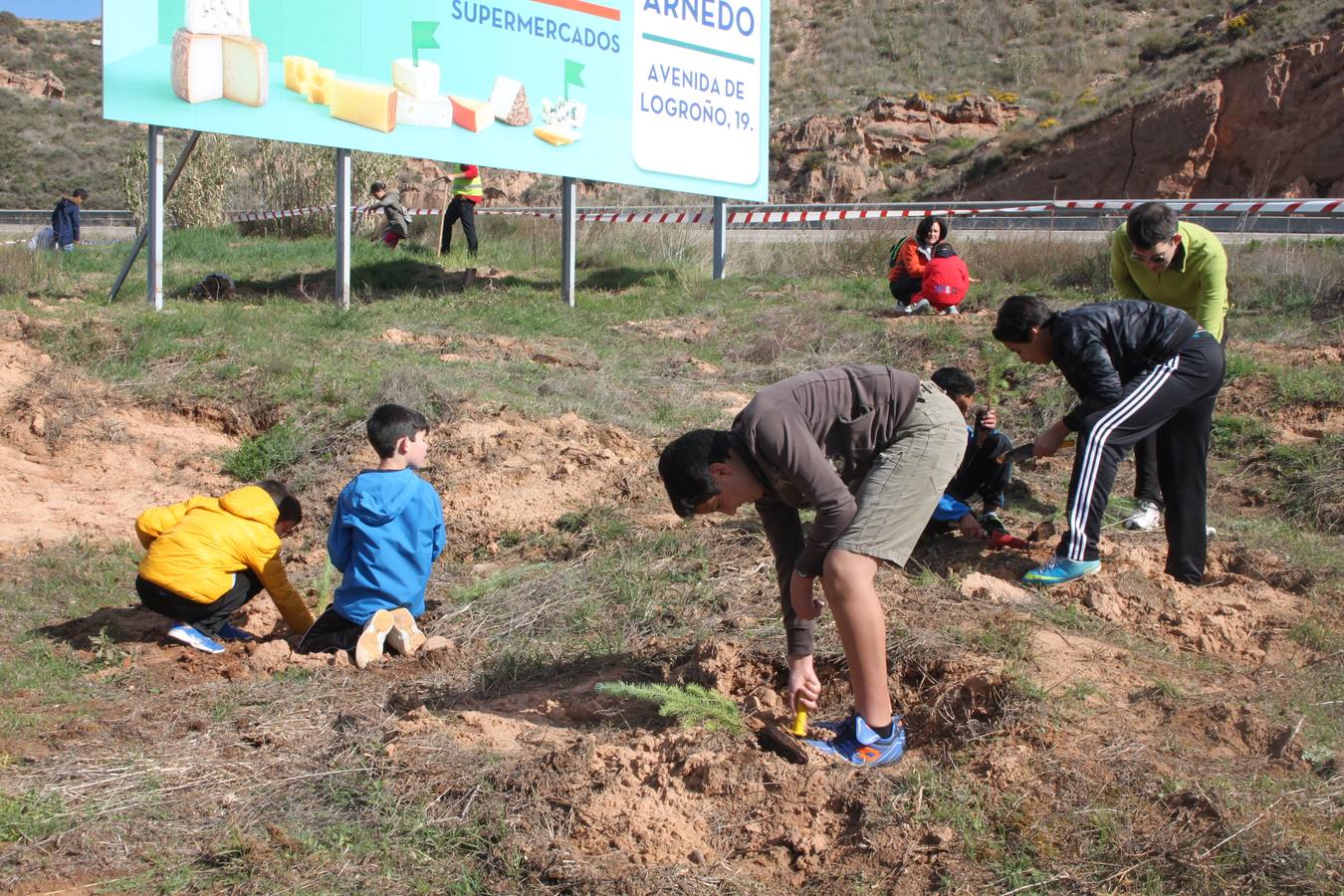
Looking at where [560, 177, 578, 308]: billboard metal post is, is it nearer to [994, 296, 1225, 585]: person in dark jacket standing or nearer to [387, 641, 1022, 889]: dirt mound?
[994, 296, 1225, 585]: person in dark jacket standing

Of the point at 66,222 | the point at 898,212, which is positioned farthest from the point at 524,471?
the point at 66,222

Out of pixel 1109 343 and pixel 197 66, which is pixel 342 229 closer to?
pixel 197 66

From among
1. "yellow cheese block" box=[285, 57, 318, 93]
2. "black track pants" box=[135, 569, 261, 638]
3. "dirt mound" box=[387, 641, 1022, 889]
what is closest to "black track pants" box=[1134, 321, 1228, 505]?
"dirt mound" box=[387, 641, 1022, 889]

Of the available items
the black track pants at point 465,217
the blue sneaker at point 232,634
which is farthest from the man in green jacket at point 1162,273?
the black track pants at point 465,217

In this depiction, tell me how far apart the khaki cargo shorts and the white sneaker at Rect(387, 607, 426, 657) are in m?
2.37

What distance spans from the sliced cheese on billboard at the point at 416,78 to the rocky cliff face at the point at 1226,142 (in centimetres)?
1826

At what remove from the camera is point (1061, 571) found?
5137 millimetres

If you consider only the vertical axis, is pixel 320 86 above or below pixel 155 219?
above

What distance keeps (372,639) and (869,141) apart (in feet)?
96.7

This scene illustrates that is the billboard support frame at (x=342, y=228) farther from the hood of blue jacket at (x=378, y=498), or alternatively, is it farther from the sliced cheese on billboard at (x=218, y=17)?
the hood of blue jacket at (x=378, y=498)

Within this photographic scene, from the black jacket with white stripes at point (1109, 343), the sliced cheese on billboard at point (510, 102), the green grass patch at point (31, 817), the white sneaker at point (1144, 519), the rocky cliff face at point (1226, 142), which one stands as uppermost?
the rocky cliff face at point (1226, 142)

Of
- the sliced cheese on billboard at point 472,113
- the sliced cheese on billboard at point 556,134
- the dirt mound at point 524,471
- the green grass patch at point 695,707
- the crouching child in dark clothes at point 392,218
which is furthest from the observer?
the crouching child in dark clothes at point 392,218

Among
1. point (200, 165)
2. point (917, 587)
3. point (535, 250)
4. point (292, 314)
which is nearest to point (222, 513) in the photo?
point (917, 587)

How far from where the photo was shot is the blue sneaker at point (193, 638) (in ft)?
17.3
